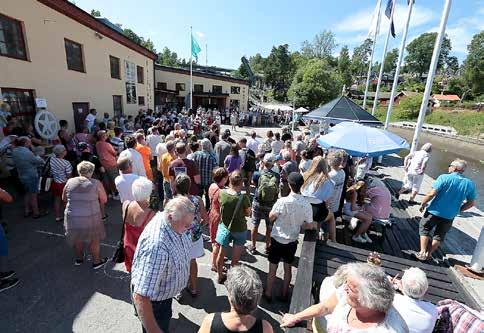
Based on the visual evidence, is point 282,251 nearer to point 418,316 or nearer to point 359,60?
point 418,316

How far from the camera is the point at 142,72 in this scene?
16766 mm

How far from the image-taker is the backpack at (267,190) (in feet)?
13.4

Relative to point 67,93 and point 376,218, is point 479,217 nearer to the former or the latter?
point 376,218

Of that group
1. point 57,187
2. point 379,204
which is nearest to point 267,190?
point 379,204

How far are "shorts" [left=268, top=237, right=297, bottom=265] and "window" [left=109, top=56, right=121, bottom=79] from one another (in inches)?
513

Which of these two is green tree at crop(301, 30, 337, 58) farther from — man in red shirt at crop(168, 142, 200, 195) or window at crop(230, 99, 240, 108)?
man in red shirt at crop(168, 142, 200, 195)

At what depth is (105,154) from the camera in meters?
5.77

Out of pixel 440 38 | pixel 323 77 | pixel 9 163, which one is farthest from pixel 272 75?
pixel 9 163

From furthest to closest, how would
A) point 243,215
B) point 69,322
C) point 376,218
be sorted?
1. point 376,218
2. point 243,215
3. point 69,322

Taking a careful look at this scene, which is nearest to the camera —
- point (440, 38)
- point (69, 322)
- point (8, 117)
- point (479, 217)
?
point (69, 322)

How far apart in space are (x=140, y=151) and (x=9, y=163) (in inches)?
129

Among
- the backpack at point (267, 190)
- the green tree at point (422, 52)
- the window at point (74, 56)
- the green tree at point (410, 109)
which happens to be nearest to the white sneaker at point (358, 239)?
the backpack at point (267, 190)

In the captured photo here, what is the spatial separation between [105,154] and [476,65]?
7495 centimetres

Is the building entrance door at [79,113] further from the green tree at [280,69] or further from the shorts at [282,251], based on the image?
the green tree at [280,69]
